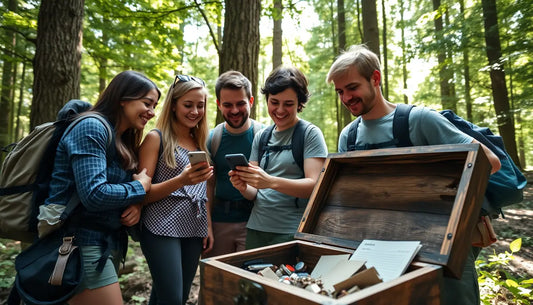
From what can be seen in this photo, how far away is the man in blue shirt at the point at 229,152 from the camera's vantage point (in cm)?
266

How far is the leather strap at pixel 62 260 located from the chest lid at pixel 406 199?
1.30 metres

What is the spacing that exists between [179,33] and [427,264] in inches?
246

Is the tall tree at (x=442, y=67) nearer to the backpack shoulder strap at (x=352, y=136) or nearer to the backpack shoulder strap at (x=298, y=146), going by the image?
the backpack shoulder strap at (x=352, y=136)

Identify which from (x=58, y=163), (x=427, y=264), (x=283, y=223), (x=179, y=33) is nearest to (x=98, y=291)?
(x=58, y=163)

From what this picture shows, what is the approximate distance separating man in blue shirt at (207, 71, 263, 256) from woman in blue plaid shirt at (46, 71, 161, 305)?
2.36ft

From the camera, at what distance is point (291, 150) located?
2.38m

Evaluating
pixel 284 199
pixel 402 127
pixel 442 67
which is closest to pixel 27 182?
pixel 284 199

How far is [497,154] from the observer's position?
1.81 m

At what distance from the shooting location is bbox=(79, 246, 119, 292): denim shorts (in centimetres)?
178

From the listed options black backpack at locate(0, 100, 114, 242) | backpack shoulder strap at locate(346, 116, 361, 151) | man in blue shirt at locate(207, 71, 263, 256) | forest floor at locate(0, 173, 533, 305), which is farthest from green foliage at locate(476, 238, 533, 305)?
black backpack at locate(0, 100, 114, 242)

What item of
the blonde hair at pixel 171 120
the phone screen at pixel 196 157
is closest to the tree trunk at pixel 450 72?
the blonde hair at pixel 171 120

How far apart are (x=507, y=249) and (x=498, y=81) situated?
20.3 ft

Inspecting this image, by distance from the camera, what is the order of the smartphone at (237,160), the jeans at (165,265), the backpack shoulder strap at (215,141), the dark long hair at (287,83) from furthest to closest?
the backpack shoulder strap at (215,141), the dark long hair at (287,83), the jeans at (165,265), the smartphone at (237,160)

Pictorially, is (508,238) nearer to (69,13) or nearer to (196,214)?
(196,214)
